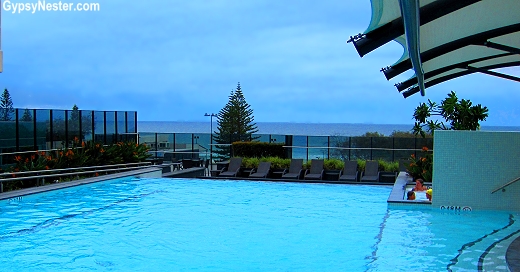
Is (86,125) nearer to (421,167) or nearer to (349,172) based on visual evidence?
(349,172)

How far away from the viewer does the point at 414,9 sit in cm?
367

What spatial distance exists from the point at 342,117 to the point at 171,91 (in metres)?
15.3

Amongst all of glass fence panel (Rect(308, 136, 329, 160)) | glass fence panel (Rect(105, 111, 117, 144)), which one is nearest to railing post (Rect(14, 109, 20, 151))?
glass fence panel (Rect(105, 111, 117, 144))

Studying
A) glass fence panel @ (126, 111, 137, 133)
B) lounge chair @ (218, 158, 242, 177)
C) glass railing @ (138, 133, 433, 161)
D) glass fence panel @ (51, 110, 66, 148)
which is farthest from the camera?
glass fence panel @ (126, 111, 137, 133)

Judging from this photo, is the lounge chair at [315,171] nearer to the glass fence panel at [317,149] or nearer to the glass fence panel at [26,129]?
the glass fence panel at [317,149]

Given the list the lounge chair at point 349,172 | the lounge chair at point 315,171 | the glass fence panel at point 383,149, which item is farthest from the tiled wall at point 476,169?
the glass fence panel at point 383,149

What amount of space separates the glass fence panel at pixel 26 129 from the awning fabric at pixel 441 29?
31.5 feet

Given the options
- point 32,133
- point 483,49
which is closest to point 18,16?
point 32,133

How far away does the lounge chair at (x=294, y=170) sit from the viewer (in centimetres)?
1602

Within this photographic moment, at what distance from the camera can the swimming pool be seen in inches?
284

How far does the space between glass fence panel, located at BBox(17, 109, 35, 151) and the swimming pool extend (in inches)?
80.7

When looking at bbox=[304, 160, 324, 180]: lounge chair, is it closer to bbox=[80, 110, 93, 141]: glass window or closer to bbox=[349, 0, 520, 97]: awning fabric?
bbox=[80, 110, 93, 141]: glass window

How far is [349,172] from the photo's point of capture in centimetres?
1596

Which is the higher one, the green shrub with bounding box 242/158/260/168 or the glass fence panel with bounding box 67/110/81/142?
the glass fence panel with bounding box 67/110/81/142
